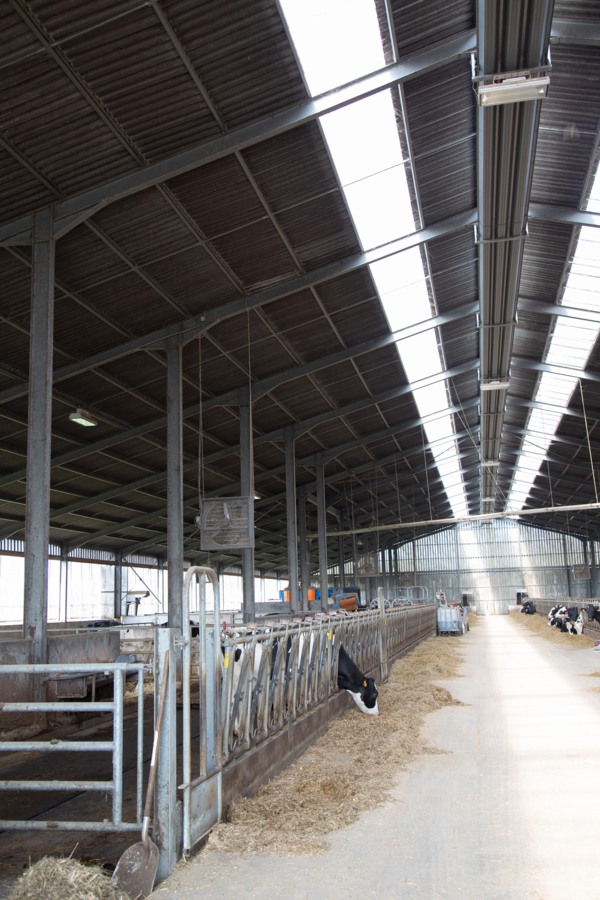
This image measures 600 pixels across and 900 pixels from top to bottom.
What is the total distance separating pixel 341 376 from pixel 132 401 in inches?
289

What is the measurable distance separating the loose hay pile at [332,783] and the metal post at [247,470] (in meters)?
11.3

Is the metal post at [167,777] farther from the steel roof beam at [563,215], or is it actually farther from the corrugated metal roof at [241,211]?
the steel roof beam at [563,215]

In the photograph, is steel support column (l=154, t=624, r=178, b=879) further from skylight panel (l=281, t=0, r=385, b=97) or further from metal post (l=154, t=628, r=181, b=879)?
skylight panel (l=281, t=0, r=385, b=97)

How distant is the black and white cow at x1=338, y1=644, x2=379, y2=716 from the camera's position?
35.7 ft

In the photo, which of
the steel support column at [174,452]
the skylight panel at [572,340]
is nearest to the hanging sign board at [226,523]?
the steel support column at [174,452]

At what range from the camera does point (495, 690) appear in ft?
46.1

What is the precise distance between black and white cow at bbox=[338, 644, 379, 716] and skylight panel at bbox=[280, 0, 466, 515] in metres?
9.01

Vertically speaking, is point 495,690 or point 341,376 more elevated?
point 341,376

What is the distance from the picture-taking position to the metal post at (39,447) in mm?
11312

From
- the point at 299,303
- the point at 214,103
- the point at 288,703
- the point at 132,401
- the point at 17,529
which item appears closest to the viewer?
the point at 288,703

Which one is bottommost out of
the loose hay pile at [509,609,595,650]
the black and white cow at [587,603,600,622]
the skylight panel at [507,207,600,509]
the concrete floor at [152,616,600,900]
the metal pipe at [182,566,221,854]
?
the loose hay pile at [509,609,595,650]

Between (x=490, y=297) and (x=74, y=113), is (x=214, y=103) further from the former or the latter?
(x=490, y=297)

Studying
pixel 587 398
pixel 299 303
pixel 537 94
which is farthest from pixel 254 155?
pixel 587 398

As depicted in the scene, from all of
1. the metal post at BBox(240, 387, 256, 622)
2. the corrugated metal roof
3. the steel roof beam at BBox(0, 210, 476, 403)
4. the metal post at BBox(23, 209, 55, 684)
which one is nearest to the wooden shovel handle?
the metal post at BBox(23, 209, 55, 684)
